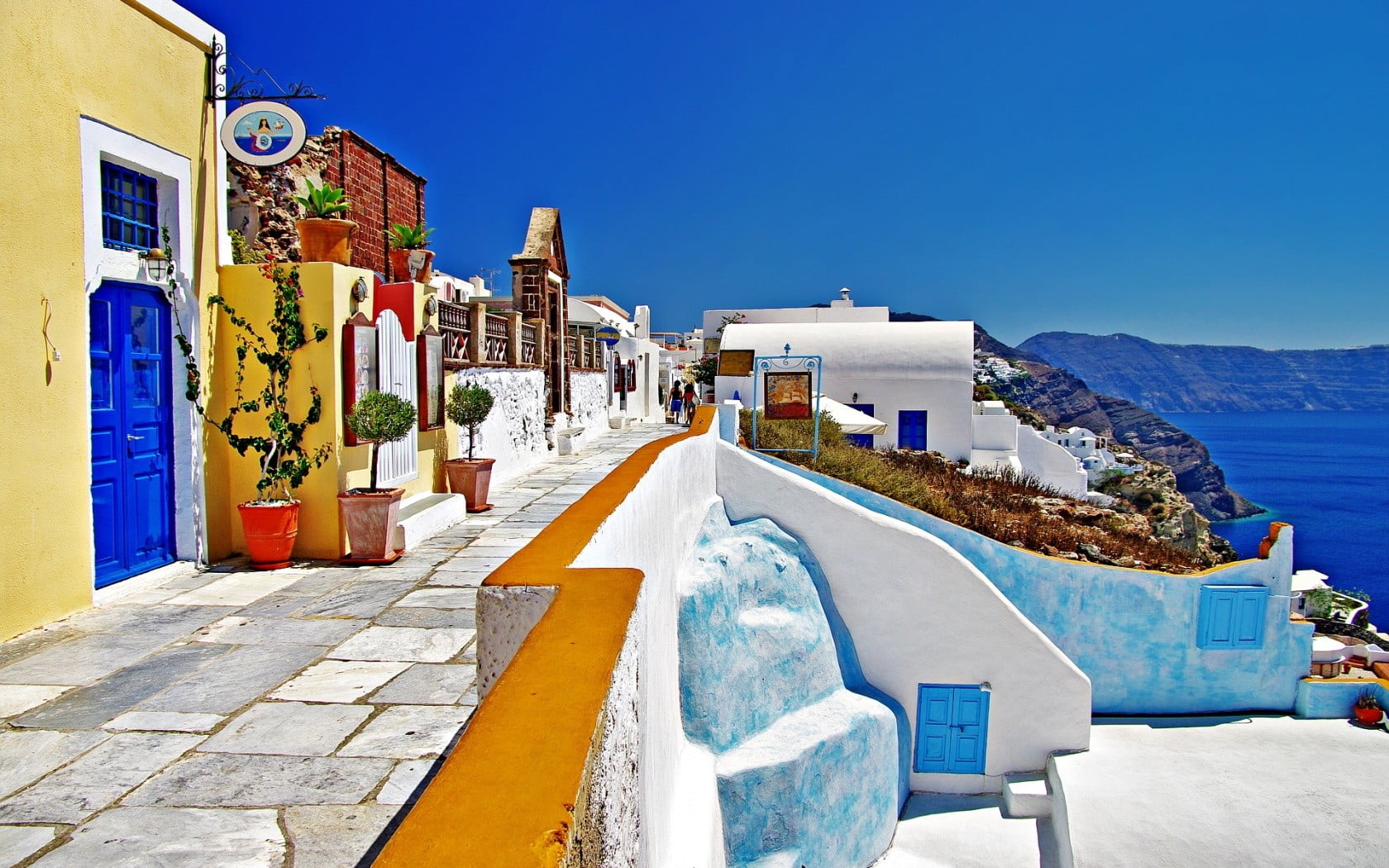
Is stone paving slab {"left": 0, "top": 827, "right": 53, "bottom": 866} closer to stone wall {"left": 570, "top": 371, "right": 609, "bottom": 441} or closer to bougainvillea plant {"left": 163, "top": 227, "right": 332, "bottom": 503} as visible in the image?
bougainvillea plant {"left": 163, "top": 227, "right": 332, "bottom": 503}

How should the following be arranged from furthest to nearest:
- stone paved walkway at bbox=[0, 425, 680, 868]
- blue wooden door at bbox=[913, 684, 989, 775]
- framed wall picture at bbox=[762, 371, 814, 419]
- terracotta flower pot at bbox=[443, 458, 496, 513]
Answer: framed wall picture at bbox=[762, 371, 814, 419]
blue wooden door at bbox=[913, 684, 989, 775]
terracotta flower pot at bbox=[443, 458, 496, 513]
stone paved walkway at bbox=[0, 425, 680, 868]

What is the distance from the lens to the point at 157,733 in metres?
3.51

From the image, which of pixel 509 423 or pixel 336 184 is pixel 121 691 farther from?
pixel 336 184

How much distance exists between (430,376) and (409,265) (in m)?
2.27

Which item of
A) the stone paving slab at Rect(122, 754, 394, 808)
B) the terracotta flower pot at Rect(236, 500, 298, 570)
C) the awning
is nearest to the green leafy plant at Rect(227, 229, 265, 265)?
the terracotta flower pot at Rect(236, 500, 298, 570)

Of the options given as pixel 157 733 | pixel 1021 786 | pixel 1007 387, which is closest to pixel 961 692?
pixel 1021 786

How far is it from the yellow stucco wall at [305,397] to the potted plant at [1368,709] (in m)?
14.8

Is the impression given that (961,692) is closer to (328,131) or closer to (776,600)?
(776,600)

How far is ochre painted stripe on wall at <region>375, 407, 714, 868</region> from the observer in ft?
3.72

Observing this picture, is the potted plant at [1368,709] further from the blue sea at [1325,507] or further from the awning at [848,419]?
the blue sea at [1325,507]

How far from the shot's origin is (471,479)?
8.95 metres

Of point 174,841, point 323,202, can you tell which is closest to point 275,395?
point 323,202

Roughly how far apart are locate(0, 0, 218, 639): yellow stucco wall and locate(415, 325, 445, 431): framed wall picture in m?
3.44

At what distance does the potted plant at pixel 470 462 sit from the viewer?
29.4 ft
